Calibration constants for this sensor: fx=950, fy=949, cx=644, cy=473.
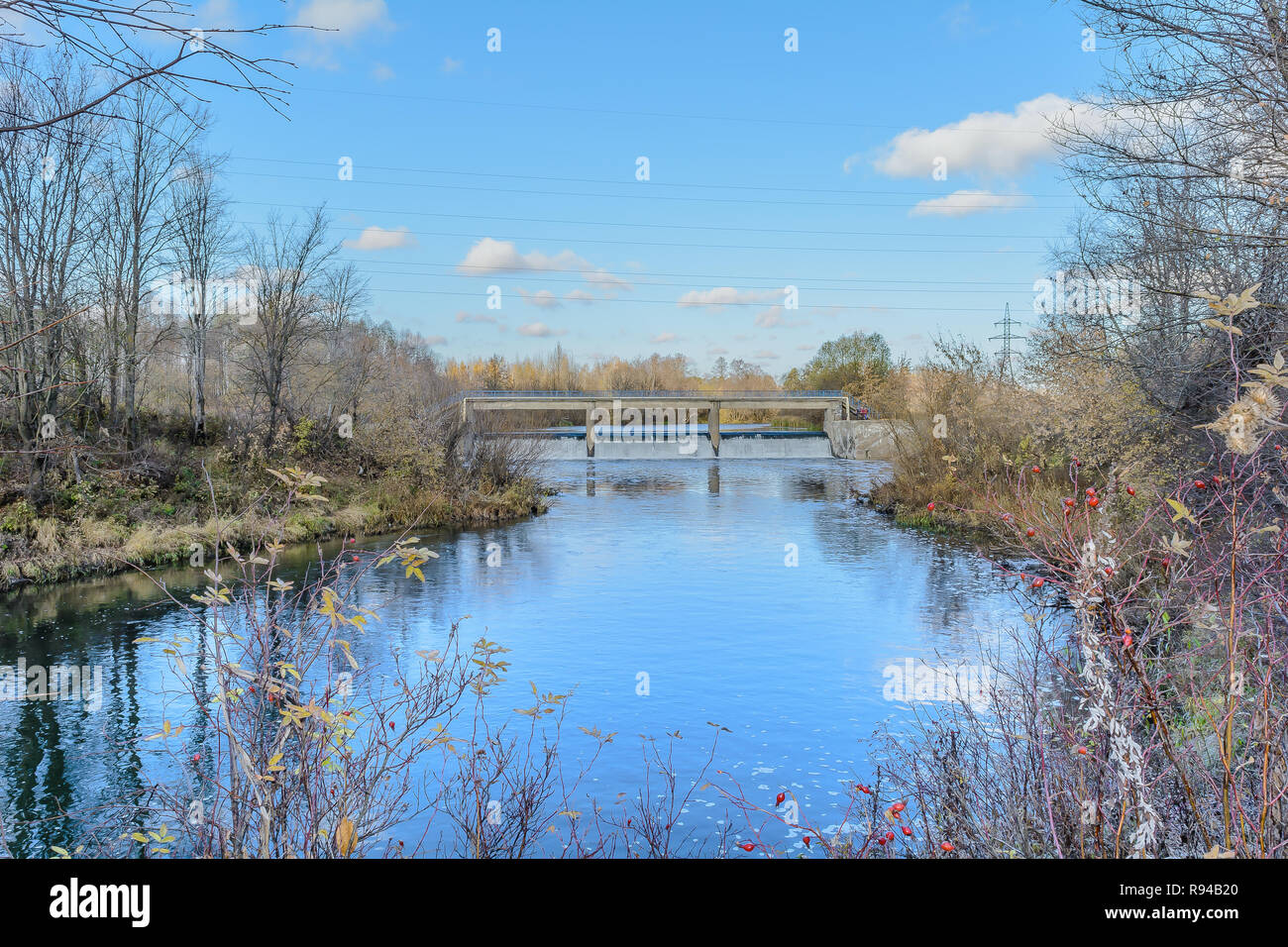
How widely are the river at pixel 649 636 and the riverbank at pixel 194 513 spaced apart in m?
0.86

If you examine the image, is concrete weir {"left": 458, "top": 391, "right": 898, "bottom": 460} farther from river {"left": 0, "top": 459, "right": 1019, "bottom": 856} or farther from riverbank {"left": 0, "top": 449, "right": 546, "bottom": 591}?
river {"left": 0, "top": 459, "right": 1019, "bottom": 856}

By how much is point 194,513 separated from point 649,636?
13.5m

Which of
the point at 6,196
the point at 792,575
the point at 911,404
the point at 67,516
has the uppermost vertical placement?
the point at 6,196

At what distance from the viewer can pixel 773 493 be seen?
33.7 metres

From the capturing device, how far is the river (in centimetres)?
909

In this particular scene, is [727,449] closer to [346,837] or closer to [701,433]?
[701,433]

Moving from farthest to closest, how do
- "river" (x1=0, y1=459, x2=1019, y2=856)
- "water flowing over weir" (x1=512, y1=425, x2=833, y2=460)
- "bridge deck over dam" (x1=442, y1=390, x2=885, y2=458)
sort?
"bridge deck over dam" (x1=442, y1=390, x2=885, y2=458), "water flowing over weir" (x1=512, y1=425, x2=833, y2=460), "river" (x1=0, y1=459, x2=1019, y2=856)

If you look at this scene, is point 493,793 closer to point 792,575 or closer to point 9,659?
point 9,659

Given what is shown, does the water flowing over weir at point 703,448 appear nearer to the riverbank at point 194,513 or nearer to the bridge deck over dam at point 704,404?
the bridge deck over dam at point 704,404

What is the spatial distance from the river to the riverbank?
2.83 ft

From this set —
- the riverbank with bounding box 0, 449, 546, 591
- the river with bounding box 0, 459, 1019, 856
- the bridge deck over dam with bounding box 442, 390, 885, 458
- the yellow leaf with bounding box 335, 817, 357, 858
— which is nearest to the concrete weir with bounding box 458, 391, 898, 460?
the bridge deck over dam with bounding box 442, 390, 885, 458
